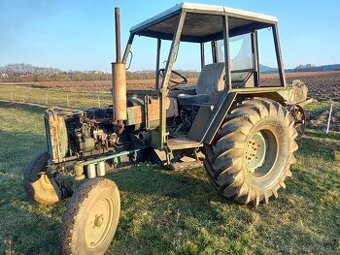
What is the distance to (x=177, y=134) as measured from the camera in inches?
191

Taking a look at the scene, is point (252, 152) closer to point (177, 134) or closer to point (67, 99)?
point (177, 134)

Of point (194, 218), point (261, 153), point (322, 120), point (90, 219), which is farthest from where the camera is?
point (322, 120)

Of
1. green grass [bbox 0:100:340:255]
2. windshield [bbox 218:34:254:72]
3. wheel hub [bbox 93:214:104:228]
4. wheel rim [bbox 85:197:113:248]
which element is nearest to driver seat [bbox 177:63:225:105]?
windshield [bbox 218:34:254:72]

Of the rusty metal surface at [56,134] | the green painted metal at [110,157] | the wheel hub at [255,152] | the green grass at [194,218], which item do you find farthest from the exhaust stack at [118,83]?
the wheel hub at [255,152]

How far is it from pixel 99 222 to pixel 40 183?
1.62 meters

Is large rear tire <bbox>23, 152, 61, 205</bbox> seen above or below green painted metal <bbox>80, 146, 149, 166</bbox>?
below

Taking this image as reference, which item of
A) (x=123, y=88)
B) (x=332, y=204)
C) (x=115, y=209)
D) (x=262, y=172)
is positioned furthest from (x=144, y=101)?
(x=332, y=204)

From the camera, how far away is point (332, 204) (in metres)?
4.78

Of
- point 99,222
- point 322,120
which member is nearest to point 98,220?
point 99,222

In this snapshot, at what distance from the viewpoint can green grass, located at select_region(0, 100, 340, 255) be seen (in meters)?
3.79

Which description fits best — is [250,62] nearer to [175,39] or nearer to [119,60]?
[175,39]

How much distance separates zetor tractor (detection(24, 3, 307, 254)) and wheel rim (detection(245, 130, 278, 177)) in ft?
0.05

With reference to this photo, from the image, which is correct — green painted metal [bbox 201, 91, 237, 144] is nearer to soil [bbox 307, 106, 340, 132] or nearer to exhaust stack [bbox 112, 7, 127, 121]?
exhaust stack [bbox 112, 7, 127, 121]

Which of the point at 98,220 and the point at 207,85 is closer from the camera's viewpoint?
the point at 98,220
